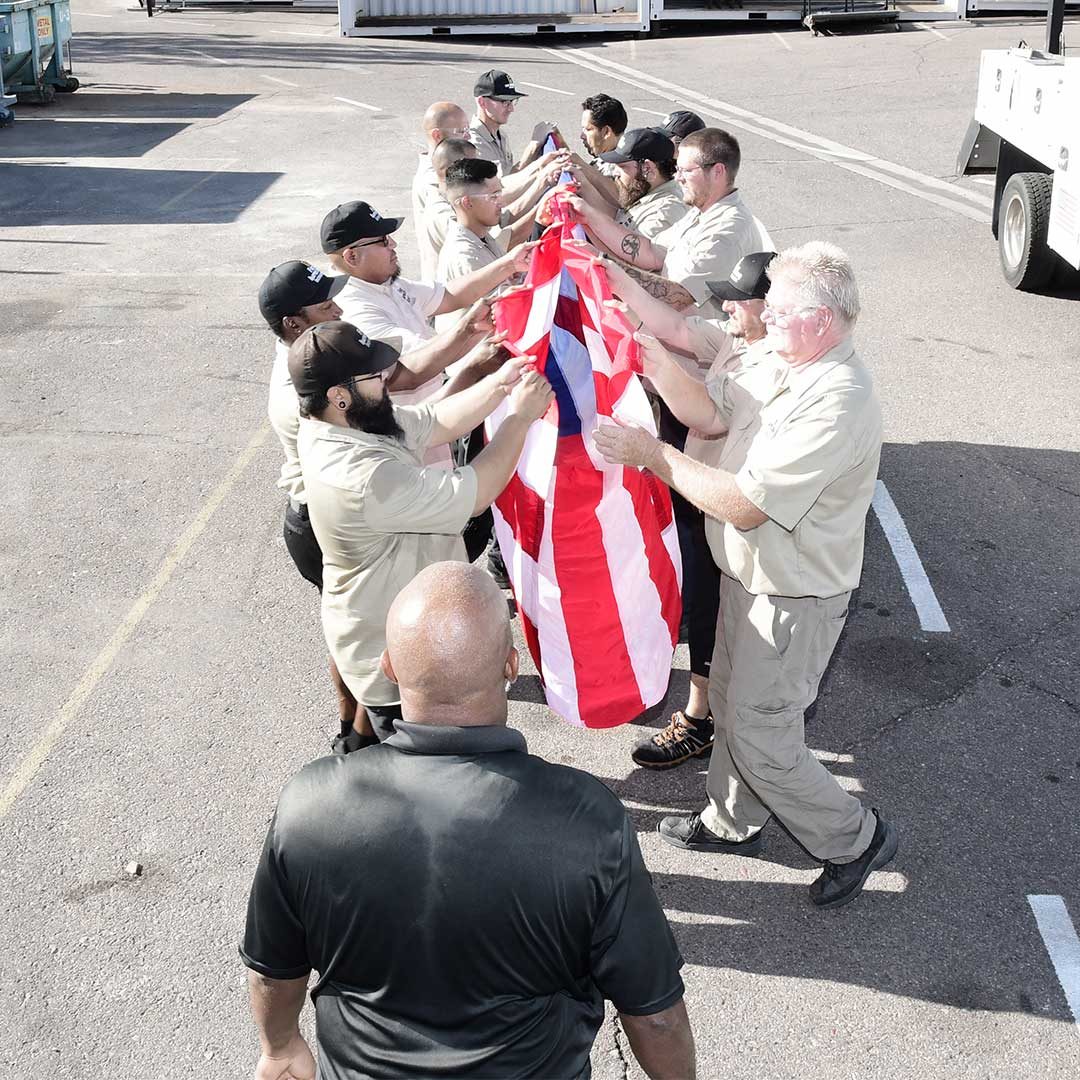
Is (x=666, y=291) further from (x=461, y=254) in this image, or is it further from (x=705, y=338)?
(x=461, y=254)

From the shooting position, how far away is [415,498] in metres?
4.23

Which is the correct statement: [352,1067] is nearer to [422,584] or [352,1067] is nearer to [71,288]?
[422,584]

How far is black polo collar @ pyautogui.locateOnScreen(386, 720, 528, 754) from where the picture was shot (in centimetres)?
258

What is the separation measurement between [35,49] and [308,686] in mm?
19529

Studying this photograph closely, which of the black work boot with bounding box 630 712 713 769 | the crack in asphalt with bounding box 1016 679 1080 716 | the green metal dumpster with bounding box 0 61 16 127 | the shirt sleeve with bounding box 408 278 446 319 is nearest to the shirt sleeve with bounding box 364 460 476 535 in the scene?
the black work boot with bounding box 630 712 713 769

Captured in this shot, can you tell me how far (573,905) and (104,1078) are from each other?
2.37m

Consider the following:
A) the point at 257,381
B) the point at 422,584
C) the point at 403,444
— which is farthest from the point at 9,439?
the point at 422,584

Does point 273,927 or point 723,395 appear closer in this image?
point 273,927

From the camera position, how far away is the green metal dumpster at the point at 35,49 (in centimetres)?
2081

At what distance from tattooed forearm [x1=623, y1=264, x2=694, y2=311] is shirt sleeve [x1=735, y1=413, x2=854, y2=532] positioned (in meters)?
1.79

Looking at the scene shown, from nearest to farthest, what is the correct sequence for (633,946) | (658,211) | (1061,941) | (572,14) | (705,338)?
(633,946), (1061,941), (705,338), (658,211), (572,14)

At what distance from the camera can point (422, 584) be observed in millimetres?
2805

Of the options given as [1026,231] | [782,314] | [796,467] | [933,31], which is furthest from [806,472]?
→ [933,31]

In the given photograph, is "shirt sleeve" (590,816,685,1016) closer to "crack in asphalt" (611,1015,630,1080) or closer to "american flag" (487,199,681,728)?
"crack in asphalt" (611,1015,630,1080)
